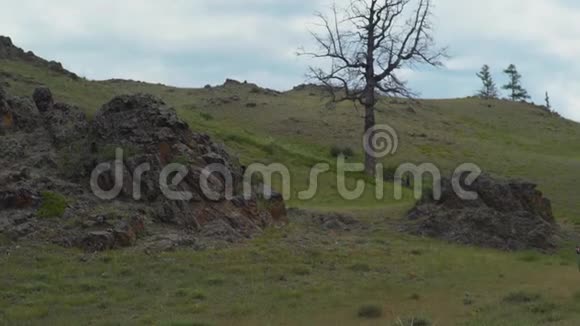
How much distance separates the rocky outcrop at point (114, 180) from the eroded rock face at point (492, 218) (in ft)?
13.2

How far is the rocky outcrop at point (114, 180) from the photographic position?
540 inches

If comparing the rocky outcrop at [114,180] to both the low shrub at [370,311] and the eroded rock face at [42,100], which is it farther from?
the low shrub at [370,311]

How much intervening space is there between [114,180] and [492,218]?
9139mm

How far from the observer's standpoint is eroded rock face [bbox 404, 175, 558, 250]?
666 inches

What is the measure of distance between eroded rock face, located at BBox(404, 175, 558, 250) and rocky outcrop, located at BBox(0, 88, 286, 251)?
159 inches

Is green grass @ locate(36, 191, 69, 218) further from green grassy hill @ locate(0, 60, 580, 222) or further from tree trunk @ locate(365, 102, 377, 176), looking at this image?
tree trunk @ locate(365, 102, 377, 176)

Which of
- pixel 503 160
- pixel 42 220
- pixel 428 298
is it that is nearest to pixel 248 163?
pixel 42 220

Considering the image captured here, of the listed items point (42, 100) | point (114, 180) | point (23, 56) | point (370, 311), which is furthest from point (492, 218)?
point (23, 56)

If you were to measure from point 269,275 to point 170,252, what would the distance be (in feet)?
7.21

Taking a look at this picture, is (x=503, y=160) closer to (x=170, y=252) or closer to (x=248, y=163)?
(x=248, y=163)

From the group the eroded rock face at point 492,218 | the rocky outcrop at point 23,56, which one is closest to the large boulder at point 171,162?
the eroded rock face at point 492,218

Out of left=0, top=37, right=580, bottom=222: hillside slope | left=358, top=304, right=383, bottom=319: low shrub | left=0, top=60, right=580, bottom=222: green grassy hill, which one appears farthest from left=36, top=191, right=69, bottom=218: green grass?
left=0, top=37, right=580, bottom=222: hillside slope

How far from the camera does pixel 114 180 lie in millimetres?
15148

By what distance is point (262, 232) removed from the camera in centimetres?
1608
